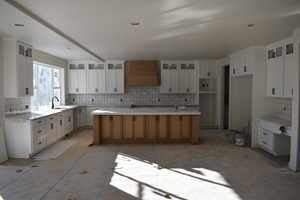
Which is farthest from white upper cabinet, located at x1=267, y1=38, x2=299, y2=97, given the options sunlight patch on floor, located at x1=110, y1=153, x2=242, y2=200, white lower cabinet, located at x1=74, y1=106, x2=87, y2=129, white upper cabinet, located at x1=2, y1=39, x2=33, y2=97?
white lower cabinet, located at x1=74, y1=106, x2=87, y2=129

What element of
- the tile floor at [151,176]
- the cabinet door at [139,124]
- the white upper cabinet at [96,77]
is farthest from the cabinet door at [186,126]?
the white upper cabinet at [96,77]

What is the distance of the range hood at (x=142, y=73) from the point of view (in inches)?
285

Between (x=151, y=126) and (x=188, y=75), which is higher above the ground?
(x=188, y=75)

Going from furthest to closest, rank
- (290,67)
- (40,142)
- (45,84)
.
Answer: (45,84), (40,142), (290,67)

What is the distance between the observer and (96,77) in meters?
7.43

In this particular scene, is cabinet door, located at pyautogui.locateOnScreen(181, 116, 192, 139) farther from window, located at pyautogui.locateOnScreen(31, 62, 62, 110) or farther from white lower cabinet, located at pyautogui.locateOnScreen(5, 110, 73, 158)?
window, located at pyautogui.locateOnScreen(31, 62, 62, 110)

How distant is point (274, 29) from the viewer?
3.64 meters

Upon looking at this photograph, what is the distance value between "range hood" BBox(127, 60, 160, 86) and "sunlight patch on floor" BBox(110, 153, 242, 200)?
146 inches

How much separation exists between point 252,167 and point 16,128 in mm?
4685

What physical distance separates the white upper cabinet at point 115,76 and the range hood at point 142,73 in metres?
0.28

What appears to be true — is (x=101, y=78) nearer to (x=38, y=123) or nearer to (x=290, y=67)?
(x=38, y=123)

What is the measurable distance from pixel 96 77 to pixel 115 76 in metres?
0.67

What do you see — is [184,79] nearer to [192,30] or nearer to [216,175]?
[192,30]

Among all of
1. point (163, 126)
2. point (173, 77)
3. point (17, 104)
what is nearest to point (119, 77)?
point (173, 77)
